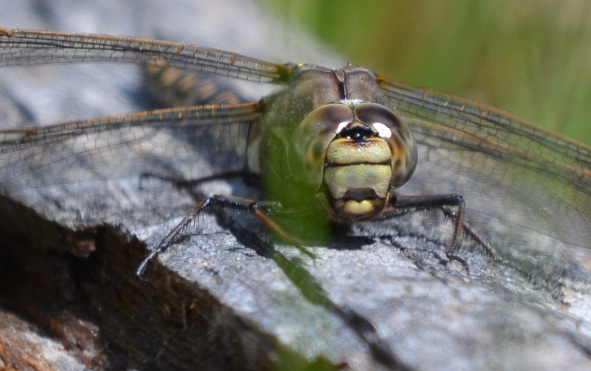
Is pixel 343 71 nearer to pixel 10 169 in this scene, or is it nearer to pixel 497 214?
pixel 497 214

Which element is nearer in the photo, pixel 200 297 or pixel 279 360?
pixel 279 360

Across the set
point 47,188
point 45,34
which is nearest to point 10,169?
point 47,188

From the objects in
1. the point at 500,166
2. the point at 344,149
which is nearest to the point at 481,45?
the point at 500,166

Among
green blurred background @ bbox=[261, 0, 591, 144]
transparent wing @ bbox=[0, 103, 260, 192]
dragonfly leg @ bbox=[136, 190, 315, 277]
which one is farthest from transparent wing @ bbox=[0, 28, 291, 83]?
dragonfly leg @ bbox=[136, 190, 315, 277]

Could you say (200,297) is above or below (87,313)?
above

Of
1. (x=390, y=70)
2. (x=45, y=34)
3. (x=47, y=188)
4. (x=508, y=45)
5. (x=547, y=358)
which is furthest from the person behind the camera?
(x=390, y=70)

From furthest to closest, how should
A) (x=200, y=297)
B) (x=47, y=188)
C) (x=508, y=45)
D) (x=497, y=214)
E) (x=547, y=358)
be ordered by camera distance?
(x=508, y=45)
(x=497, y=214)
(x=47, y=188)
(x=200, y=297)
(x=547, y=358)

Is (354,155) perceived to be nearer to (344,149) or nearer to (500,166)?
(344,149)

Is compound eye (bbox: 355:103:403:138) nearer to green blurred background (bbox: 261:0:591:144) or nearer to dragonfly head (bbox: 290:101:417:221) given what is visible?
dragonfly head (bbox: 290:101:417:221)
